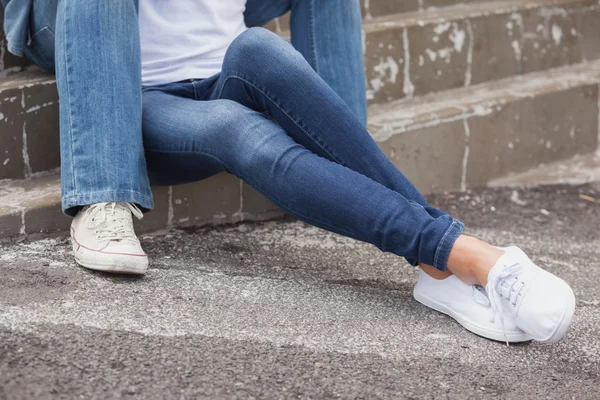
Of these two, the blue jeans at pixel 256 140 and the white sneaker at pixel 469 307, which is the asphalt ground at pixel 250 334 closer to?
the white sneaker at pixel 469 307

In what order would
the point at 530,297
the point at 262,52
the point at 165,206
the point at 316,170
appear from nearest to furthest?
the point at 530,297 < the point at 316,170 < the point at 262,52 < the point at 165,206

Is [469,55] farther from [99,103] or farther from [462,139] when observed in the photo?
[99,103]

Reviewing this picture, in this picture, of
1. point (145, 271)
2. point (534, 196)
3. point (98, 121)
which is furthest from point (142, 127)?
point (534, 196)

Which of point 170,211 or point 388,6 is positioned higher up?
point 388,6

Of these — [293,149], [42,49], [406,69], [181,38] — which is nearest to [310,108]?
[293,149]

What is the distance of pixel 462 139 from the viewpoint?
3230 millimetres

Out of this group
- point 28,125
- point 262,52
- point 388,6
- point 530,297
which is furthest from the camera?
point 388,6

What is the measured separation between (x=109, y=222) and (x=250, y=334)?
43 centimetres

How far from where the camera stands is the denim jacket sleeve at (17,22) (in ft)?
7.29

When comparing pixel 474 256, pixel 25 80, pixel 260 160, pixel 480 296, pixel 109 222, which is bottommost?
pixel 480 296

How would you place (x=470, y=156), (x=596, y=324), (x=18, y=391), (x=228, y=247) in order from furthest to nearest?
1. (x=470, y=156)
2. (x=228, y=247)
3. (x=596, y=324)
4. (x=18, y=391)

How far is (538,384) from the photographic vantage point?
181 centimetres

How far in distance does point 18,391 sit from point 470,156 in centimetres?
215

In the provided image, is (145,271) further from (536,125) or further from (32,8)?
(536,125)
